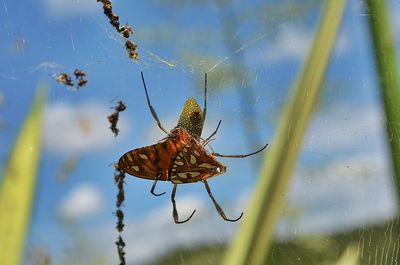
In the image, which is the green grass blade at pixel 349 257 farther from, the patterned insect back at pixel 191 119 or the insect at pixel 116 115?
the insect at pixel 116 115

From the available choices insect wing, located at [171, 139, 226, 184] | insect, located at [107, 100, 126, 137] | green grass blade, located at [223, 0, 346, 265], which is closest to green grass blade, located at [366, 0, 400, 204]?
green grass blade, located at [223, 0, 346, 265]

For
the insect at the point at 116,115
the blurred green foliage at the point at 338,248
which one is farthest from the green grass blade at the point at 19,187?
the blurred green foliage at the point at 338,248

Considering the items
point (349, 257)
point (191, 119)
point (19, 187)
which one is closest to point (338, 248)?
point (349, 257)

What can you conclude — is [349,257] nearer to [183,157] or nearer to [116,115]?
[183,157]

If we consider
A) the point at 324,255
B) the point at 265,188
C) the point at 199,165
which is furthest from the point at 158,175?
the point at 324,255


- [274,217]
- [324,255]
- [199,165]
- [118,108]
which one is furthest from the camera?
[324,255]

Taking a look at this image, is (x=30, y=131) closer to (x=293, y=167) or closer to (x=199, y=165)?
(x=199, y=165)

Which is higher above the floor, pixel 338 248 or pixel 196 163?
pixel 196 163
